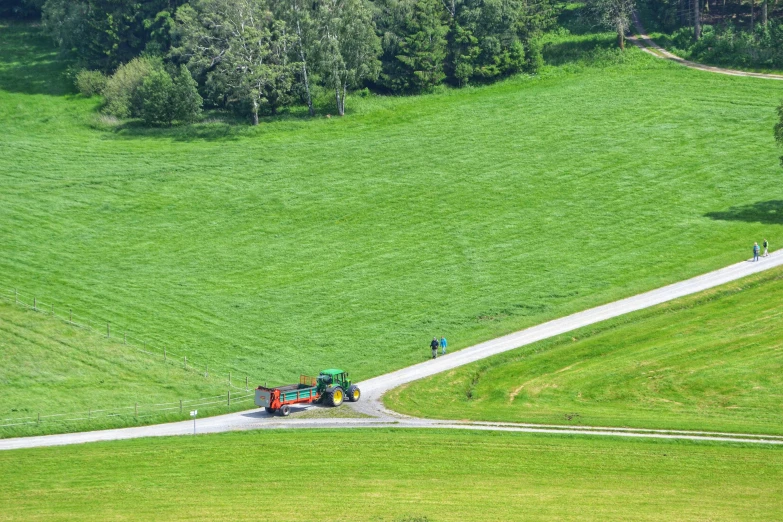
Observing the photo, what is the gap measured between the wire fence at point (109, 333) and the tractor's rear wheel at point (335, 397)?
804 cm

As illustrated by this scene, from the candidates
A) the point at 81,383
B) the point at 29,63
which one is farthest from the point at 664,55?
the point at 81,383

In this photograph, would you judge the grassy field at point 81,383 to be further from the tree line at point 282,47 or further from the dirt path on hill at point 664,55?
the dirt path on hill at point 664,55

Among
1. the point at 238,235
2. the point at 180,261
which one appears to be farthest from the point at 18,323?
the point at 238,235

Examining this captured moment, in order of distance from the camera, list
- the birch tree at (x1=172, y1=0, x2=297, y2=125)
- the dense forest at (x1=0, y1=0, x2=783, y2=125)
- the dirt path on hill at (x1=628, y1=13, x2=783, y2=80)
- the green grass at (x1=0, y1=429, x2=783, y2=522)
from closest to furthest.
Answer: the green grass at (x1=0, y1=429, x2=783, y2=522), the birch tree at (x1=172, y1=0, x2=297, y2=125), the dense forest at (x1=0, y1=0, x2=783, y2=125), the dirt path on hill at (x1=628, y1=13, x2=783, y2=80)

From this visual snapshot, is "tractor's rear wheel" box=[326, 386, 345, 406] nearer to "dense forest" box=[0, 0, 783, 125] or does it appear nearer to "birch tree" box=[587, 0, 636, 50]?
"dense forest" box=[0, 0, 783, 125]

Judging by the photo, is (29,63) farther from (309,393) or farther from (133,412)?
(309,393)

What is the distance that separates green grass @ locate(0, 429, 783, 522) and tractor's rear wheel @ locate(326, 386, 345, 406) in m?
5.96

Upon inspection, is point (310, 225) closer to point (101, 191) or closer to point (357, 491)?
point (101, 191)

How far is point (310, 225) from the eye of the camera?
4336 inches

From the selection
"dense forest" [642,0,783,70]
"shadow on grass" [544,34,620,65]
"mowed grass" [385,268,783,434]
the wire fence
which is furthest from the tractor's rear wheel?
"dense forest" [642,0,783,70]

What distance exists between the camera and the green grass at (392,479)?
50.0 meters

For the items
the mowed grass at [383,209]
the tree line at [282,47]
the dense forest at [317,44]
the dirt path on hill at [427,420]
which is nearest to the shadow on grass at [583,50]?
the mowed grass at [383,209]

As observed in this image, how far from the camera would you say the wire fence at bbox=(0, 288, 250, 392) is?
255 ft

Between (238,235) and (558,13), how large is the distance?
237 feet
